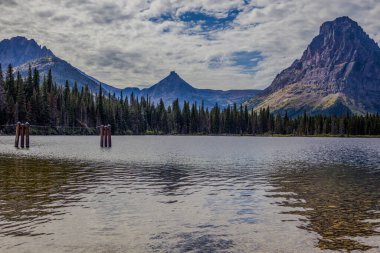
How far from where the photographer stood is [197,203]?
2428 cm

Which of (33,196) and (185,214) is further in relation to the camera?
(33,196)

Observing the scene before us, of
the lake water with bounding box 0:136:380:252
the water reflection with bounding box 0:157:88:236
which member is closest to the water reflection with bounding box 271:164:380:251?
the lake water with bounding box 0:136:380:252

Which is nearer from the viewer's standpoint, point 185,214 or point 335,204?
point 185,214

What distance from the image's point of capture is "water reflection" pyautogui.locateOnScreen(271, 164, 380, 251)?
55.7 ft

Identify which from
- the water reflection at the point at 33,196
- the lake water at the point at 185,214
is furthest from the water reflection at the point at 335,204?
the water reflection at the point at 33,196

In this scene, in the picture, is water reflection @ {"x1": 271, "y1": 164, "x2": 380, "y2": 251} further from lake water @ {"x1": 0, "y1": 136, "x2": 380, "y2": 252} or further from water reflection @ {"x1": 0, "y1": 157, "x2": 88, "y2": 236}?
water reflection @ {"x1": 0, "y1": 157, "x2": 88, "y2": 236}

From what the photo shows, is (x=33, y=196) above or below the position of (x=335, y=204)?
above

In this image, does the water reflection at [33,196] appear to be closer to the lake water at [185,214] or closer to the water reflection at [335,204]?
the lake water at [185,214]

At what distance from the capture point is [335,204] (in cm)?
2433

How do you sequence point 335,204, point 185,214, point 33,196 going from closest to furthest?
point 185,214, point 335,204, point 33,196

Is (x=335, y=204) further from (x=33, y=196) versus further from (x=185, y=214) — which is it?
(x=33, y=196)

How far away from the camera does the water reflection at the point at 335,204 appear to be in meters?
17.0

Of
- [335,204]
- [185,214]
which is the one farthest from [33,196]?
[335,204]

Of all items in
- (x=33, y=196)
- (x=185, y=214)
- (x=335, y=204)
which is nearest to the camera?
(x=185, y=214)
